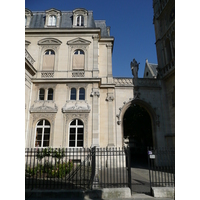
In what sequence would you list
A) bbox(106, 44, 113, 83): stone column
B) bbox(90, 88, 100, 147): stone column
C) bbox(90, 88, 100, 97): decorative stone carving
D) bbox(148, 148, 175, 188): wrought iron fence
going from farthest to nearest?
bbox(106, 44, 113, 83): stone column < bbox(90, 88, 100, 97): decorative stone carving < bbox(90, 88, 100, 147): stone column < bbox(148, 148, 175, 188): wrought iron fence

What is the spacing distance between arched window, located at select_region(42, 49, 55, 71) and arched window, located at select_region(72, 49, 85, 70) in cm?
228

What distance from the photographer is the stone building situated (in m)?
14.7

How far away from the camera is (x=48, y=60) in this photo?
669 inches

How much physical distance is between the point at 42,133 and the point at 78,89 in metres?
5.20

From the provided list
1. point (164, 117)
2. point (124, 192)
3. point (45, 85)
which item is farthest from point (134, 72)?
point (124, 192)

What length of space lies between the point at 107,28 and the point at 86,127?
46.4ft

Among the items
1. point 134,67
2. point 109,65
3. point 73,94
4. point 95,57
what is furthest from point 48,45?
point 134,67

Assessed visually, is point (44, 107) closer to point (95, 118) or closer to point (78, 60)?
point (95, 118)

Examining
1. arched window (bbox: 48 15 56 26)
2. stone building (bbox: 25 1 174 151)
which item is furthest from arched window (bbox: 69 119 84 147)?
arched window (bbox: 48 15 56 26)

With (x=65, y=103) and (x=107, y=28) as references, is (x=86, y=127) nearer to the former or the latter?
(x=65, y=103)

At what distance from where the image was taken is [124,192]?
21.8 ft

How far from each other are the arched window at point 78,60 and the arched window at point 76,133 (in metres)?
→ 5.47

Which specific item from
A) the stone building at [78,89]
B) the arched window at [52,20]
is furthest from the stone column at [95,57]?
the arched window at [52,20]

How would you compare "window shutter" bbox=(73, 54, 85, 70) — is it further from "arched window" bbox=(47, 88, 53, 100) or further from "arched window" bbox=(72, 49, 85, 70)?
"arched window" bbox=(47, 88, 53, 100)
